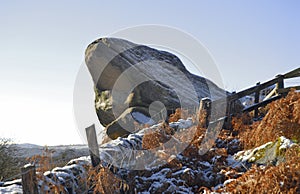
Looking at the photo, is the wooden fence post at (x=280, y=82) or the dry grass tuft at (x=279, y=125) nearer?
the dry grass tuft at (x=279, y=125)

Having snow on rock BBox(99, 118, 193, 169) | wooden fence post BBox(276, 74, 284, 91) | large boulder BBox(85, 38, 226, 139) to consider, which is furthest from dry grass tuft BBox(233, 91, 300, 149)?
large boulder BBox(85, 38, 226, 139)

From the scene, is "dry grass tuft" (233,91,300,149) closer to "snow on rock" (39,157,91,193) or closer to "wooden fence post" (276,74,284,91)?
→ "wooden fence post" (276,74,284,91)

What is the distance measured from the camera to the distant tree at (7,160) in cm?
1213

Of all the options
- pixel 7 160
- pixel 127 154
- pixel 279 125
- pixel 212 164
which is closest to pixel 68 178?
pixel 127 154

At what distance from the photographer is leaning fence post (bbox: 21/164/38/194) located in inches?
158

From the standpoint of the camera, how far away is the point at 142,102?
16.2 m

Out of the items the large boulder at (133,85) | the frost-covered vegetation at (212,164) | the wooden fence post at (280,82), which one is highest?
the large boulder at (133,85)

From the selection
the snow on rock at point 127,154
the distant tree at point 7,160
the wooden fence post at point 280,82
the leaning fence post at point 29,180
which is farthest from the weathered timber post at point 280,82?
the distant tree at point 7,160

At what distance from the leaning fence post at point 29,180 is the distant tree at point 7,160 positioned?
27.2 ft

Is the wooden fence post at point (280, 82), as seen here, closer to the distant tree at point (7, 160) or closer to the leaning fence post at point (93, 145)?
the leaning fence post at point (93, 145)

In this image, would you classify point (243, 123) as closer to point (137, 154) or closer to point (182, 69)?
point (137, 154)

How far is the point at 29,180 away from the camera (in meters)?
4.06

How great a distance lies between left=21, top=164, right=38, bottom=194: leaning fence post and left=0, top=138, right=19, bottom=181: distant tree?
8.30 metres

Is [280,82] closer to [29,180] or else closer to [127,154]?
[127,154]
